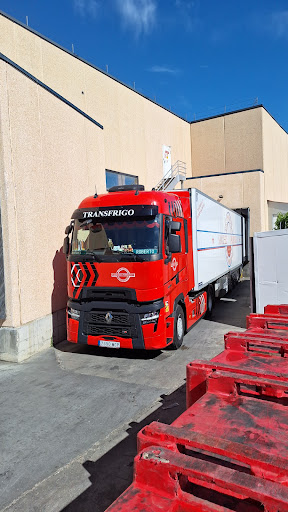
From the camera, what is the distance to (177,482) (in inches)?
71.0

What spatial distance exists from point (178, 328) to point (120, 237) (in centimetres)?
250

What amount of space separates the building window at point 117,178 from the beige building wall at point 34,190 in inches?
313

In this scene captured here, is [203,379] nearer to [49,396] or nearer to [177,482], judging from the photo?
[177,482]

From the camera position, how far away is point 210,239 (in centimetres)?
1086

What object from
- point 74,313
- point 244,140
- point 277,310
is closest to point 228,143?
point 244,140

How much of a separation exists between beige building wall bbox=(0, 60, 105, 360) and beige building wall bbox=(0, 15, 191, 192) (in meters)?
6.44

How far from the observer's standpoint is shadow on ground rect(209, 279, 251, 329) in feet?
35.4

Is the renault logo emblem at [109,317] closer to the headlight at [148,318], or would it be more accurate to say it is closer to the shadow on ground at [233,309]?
the headlight at [148,318]

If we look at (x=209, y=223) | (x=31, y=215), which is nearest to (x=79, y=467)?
(x=31, y=215)

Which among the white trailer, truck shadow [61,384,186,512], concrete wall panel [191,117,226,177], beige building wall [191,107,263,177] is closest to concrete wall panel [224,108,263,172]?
beige building wall [191,107,263,177]

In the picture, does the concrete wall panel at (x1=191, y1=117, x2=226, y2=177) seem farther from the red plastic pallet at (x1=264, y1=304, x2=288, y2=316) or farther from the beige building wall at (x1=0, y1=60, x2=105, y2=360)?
the red plastic pallet at (x1=264, y1=304, x2=288, y2=316)

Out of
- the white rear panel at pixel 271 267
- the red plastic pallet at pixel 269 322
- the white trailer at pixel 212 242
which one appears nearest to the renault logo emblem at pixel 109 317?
the white trailer at pixel 212 242

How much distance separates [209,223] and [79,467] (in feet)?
26.3

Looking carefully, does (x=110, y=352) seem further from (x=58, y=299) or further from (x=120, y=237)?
(x=120, y=237)
